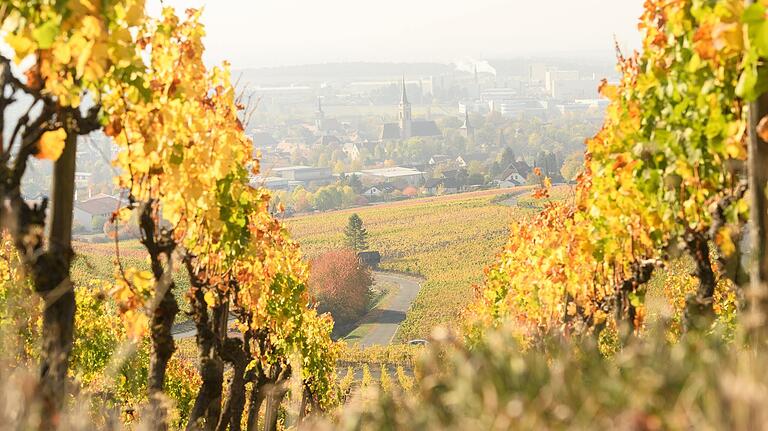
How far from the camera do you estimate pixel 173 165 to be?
21.1 ft

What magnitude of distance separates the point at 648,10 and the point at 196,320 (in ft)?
13.9

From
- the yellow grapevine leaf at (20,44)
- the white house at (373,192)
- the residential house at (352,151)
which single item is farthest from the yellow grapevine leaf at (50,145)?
the residential house at (352,151)

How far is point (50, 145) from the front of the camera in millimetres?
4664

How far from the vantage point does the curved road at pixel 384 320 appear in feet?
→ 145

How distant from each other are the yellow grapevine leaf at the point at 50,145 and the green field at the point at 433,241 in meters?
36.7

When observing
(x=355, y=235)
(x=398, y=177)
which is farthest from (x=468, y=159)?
(x=355, y=235)

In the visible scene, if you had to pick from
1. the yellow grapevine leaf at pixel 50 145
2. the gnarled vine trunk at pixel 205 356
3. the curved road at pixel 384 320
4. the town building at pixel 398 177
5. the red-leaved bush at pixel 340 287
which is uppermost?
the yellow grapevine leaf at pixel 50 145

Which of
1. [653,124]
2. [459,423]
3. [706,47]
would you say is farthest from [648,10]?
[459,423]

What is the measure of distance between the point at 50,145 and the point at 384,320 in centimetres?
4408

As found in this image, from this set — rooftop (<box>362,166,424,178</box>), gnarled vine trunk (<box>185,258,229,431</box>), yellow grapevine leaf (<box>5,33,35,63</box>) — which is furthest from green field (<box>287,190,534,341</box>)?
rooftop (<box>362,166,424,178</box>)

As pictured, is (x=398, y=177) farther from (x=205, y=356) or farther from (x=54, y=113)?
(x=54, y=113)

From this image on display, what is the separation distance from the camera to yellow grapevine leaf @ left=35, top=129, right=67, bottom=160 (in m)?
4.66

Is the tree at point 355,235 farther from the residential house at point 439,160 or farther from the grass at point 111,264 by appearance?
the residential house at point 439,160

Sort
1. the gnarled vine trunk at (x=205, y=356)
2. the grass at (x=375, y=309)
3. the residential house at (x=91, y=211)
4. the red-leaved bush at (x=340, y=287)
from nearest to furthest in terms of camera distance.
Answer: the gnarled vine trunk at (x=205, y=356) → the grass at (x=375, y=309) → the red-leaved bush at (x=340, y=287) → the residential house at (x=91, y=211)
